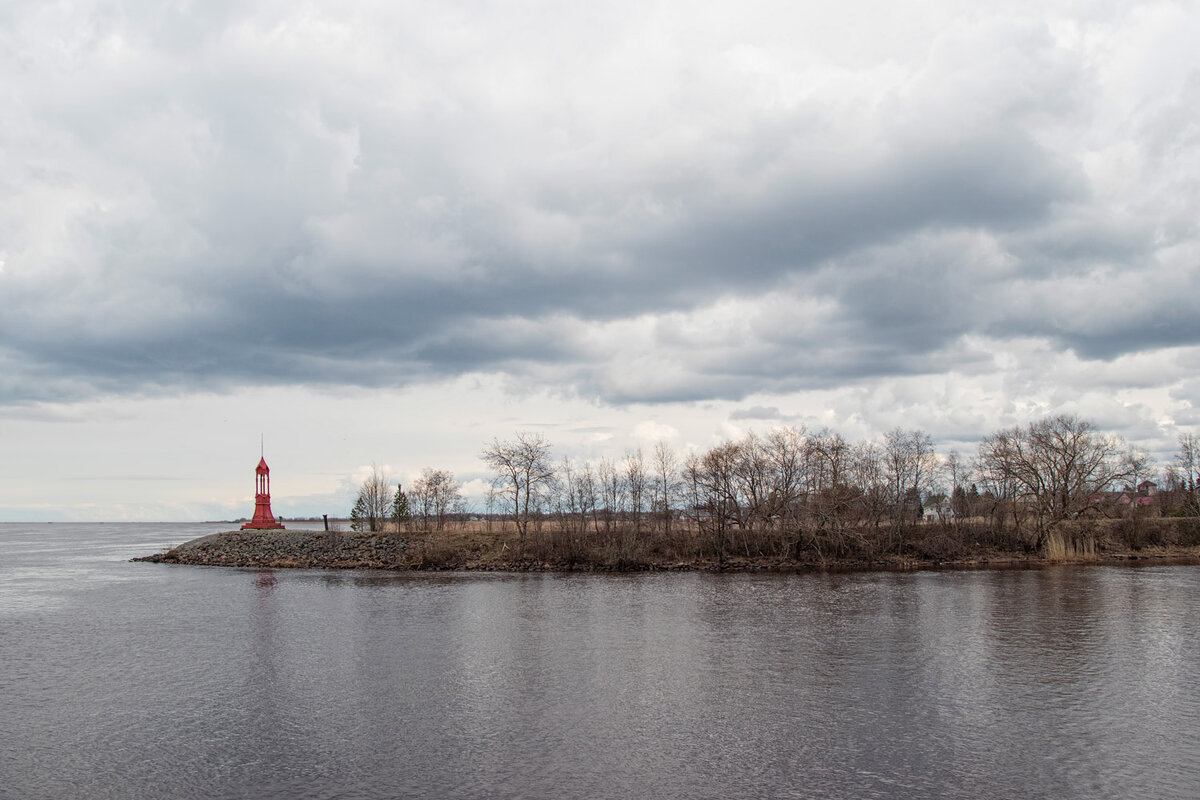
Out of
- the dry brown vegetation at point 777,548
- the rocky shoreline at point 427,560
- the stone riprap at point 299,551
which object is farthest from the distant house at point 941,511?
the stone riprap at point 299,551

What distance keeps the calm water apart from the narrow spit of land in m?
20.8

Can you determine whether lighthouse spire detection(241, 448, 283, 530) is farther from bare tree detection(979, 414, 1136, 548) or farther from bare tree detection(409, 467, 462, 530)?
bare tree detection(979, 414, 1136, 548)

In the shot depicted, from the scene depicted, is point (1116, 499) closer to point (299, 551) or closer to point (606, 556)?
point (606, 556)

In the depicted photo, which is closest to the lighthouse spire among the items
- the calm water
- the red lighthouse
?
the red lighthouse

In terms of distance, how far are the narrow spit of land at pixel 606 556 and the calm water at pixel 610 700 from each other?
68.3ft

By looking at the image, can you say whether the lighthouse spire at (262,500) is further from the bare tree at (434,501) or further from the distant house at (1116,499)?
the distant house at (1116,499)

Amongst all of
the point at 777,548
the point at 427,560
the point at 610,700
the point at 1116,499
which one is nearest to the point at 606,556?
the point at 777,548

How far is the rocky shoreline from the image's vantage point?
186ft

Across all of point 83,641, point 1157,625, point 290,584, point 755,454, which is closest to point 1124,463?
point 755,454

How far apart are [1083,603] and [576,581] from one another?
27312 mm

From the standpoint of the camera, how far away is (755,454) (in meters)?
62.6

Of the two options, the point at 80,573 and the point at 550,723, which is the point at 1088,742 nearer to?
the point at 550,723

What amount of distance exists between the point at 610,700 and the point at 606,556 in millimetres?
39343

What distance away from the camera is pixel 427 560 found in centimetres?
5962
